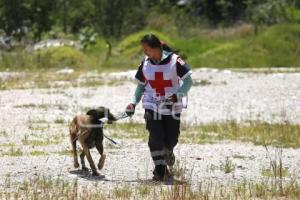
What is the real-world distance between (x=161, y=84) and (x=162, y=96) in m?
0.16

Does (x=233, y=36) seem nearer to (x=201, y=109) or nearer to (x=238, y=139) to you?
(x=201, y=109)

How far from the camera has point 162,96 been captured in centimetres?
966

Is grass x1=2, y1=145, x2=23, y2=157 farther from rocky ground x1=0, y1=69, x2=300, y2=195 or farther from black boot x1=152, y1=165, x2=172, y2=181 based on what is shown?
black boot x1=152, y1=165, x2=172, y2=181

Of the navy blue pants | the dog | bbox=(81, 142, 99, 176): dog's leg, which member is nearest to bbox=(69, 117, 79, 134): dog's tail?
the dog

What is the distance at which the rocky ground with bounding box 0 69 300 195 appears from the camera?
10.2 m

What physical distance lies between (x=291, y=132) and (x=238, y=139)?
134 cm

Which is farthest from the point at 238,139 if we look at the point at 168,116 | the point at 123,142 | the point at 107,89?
the point at 107,89

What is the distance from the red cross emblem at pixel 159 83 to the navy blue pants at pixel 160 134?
29cm

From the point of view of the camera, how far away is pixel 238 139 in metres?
14.2

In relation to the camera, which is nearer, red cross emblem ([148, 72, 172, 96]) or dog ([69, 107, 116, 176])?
red cross emblem ([148, 72, 172, 96])

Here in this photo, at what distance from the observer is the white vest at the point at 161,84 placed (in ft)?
31.4

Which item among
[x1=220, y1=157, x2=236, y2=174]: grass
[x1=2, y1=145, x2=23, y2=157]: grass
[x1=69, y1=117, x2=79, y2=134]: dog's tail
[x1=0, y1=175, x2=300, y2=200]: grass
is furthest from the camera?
[x1=2, y1=145, x2=23, y2=157]: grass

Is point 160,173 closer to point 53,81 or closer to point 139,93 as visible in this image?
point 139,93

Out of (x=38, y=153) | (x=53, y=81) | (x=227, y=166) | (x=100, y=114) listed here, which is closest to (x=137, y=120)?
(x=38, y=153)
